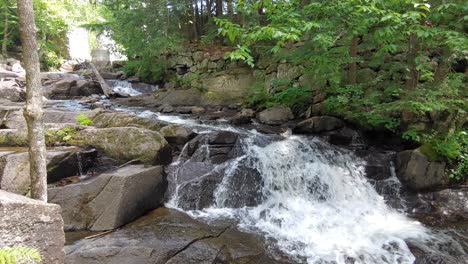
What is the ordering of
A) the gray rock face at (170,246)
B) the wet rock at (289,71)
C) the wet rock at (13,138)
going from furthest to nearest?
the wet rock at (289,71) < the wet rock at (13,138) < the gray rock face at (170,246)

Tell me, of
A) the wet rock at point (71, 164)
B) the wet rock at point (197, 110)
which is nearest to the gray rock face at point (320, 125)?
the wet rock at point (197, 110)

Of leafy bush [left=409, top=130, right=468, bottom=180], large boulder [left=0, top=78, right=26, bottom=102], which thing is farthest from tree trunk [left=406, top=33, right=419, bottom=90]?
large boulder [left=0, top=78, right=26, bottom=102]

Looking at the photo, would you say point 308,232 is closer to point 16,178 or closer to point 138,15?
point 16,178

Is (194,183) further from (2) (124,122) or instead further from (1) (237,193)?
(2) (124,122)

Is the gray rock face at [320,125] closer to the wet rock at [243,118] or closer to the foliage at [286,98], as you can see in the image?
the foliage at [286,98]

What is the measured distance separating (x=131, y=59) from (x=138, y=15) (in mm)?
5071

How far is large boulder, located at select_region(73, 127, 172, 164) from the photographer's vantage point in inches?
231

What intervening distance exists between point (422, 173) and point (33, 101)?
23.3ft

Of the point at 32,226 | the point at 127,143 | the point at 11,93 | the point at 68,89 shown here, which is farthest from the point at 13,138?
the point at 68,89

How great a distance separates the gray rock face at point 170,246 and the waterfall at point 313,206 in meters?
0.49

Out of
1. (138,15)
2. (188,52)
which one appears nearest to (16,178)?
(138,15)

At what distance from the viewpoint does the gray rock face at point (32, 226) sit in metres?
2.11

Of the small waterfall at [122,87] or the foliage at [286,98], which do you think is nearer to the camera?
the foliage at [286,98]

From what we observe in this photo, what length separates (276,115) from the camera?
384 inches
